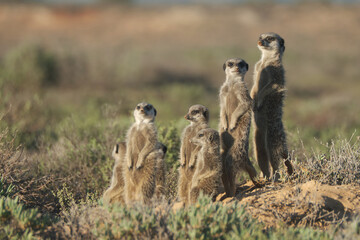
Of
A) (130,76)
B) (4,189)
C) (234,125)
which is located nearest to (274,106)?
(234,125)

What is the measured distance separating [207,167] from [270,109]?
1.28 metres

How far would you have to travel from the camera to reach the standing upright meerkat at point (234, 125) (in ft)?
15.3

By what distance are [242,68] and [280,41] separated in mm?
780

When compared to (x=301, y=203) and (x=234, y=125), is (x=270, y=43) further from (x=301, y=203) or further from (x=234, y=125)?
(x=301, y=203)

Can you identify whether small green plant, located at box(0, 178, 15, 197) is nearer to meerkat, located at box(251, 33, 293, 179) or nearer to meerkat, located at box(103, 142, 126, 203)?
meerkat, located at box(103, 142, 126, 203)

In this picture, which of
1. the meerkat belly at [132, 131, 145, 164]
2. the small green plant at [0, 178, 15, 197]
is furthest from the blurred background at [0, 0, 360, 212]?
the meerkat belly at [132, 131, 145, 164]

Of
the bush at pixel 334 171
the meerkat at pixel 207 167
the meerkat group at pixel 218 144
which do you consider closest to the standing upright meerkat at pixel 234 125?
the meerkat group at pixel 218 144

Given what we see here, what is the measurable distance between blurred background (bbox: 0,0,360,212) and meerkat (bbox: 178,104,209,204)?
0.68m

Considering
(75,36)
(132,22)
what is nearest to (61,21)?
(75,36)

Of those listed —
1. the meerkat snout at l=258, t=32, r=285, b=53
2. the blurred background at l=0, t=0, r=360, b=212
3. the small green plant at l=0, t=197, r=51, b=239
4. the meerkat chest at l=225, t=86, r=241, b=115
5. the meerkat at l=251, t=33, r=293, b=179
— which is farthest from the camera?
the blurred background at l=0, t=0, r=360, b=212

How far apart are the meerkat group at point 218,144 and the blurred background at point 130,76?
477 millimetres

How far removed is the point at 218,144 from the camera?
453 centimetres

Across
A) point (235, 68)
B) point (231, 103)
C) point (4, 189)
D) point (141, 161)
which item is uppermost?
Result: point (235, 68)

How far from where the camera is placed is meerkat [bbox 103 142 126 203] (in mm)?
4738
